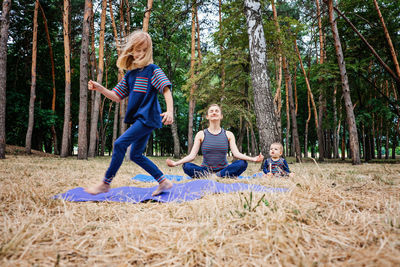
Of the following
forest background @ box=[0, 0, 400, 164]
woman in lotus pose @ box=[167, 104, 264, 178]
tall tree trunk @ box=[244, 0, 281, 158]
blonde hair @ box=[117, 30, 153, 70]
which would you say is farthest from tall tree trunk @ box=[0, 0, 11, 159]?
tall tree trunk @ box=[244, 0, 281, 158]

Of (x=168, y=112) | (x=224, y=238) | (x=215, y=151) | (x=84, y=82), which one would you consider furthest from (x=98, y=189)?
(x=84, y=82)

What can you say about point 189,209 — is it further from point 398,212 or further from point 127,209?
point 398,212

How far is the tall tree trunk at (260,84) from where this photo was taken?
5695 mm

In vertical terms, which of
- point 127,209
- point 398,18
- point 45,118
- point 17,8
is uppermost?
point 17,8

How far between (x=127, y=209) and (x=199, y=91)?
8.17 m

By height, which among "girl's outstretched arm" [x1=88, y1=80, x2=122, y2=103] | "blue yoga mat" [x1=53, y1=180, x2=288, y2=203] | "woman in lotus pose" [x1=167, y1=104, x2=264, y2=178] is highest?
"girl's outstretched arm" [x1=88, y1=80, x2=122, y2=103]

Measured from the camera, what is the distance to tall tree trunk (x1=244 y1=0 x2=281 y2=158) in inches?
224

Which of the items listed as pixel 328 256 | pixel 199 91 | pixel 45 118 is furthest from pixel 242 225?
pixel 45 118

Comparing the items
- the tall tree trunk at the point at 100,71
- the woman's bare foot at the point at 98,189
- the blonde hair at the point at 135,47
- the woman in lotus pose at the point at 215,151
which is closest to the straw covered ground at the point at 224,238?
the woman's bare foot at the point at 98,189

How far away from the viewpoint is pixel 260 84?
5816 mm

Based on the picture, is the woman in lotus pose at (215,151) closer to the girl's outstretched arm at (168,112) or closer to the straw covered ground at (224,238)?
the girl's outstretched arm at (168,112)

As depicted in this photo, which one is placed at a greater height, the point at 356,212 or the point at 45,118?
the point at 45,118

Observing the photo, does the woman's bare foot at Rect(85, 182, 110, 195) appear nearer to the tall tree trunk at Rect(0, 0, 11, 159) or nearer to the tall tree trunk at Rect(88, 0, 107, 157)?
the tall tree trunk at Rect(0, 0, 11, 159)

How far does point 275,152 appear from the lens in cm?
438
